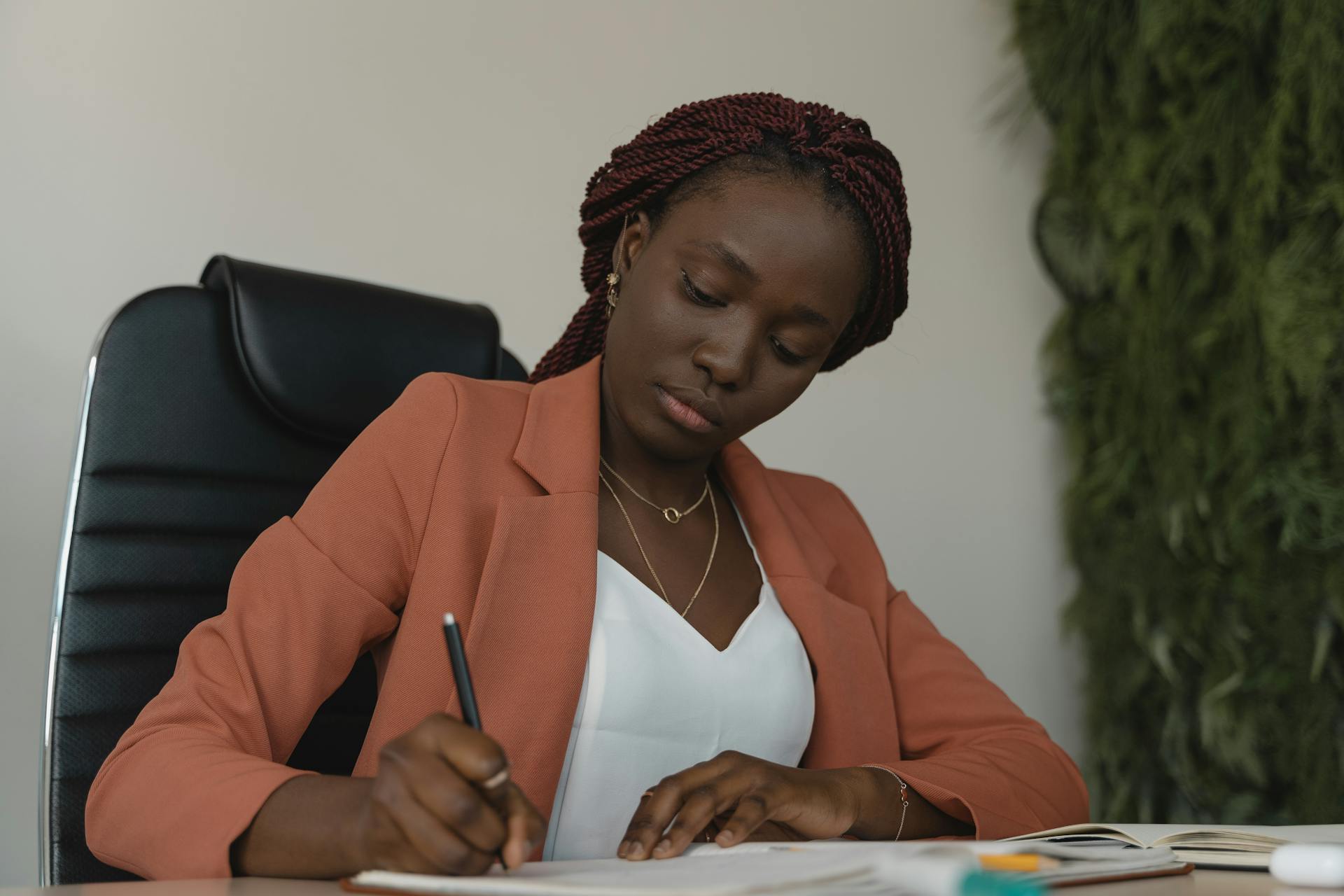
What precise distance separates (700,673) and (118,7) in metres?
1.25

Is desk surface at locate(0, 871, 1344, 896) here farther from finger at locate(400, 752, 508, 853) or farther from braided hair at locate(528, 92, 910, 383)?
braided hair at locate(528, 92, 910, 383)

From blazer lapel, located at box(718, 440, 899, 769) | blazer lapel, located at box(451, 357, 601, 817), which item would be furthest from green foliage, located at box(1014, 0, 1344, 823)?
blazer lapel, located at box(451, 357, 601, 817)

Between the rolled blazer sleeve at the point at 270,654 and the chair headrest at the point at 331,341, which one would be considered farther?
the chair headrest at the point at 331,341

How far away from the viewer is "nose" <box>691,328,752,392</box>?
118 centimetres

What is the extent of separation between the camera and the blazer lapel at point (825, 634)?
131 centimetres

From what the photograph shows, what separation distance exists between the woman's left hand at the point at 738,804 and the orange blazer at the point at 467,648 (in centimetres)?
12

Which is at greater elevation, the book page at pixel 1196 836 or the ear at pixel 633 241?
the ear at pixel 633 241

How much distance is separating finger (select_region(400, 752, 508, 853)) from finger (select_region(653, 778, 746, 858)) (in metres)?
0.18

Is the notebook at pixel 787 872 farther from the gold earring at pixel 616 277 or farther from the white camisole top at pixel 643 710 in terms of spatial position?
the gold earring at pixel 616 277

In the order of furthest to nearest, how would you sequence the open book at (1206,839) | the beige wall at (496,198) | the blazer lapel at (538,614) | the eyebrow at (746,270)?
the beige wall at (496,198), the eyebrow at (746,270), the blazer lapel at (538,614), the open book at (1206,839)

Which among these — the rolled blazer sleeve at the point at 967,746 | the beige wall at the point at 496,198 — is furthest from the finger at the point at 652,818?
the beige wall at the point at 496,198

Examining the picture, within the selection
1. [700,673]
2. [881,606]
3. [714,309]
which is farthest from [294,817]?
[881,606]

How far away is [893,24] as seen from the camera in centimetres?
242

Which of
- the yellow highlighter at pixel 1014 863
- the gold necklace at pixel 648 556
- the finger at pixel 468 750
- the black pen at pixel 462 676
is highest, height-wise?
the gold necklace at pixel 648 556
